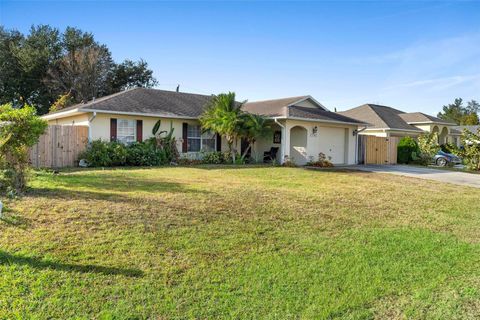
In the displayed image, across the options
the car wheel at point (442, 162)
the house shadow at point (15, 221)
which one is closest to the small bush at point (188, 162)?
the house shadow at point (15, 221)

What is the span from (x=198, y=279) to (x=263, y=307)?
87 centimetres

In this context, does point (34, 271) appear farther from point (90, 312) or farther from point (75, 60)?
point (75, 60)

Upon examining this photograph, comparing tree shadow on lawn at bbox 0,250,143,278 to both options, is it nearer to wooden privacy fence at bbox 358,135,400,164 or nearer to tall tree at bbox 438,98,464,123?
wooden privacy fence at bbox 358,135,400,164

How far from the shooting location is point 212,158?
62.7 feet

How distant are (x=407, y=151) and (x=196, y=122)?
14.5m

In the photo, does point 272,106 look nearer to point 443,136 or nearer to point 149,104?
point 149,104

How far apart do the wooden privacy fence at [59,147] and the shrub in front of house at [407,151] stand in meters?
19.6

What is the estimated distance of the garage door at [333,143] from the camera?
20.9 meters

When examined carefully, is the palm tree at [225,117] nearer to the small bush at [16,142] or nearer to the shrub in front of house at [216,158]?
the shrub in front of house at [216,158]

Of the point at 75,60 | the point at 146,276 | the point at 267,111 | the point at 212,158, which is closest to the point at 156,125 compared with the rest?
the point at 212,158

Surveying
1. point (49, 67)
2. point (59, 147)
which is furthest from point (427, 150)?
point (49, 67)

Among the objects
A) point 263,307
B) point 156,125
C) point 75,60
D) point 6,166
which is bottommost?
point 263,307

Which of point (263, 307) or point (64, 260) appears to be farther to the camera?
point (64, 260)

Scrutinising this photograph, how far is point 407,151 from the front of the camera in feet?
78.3
